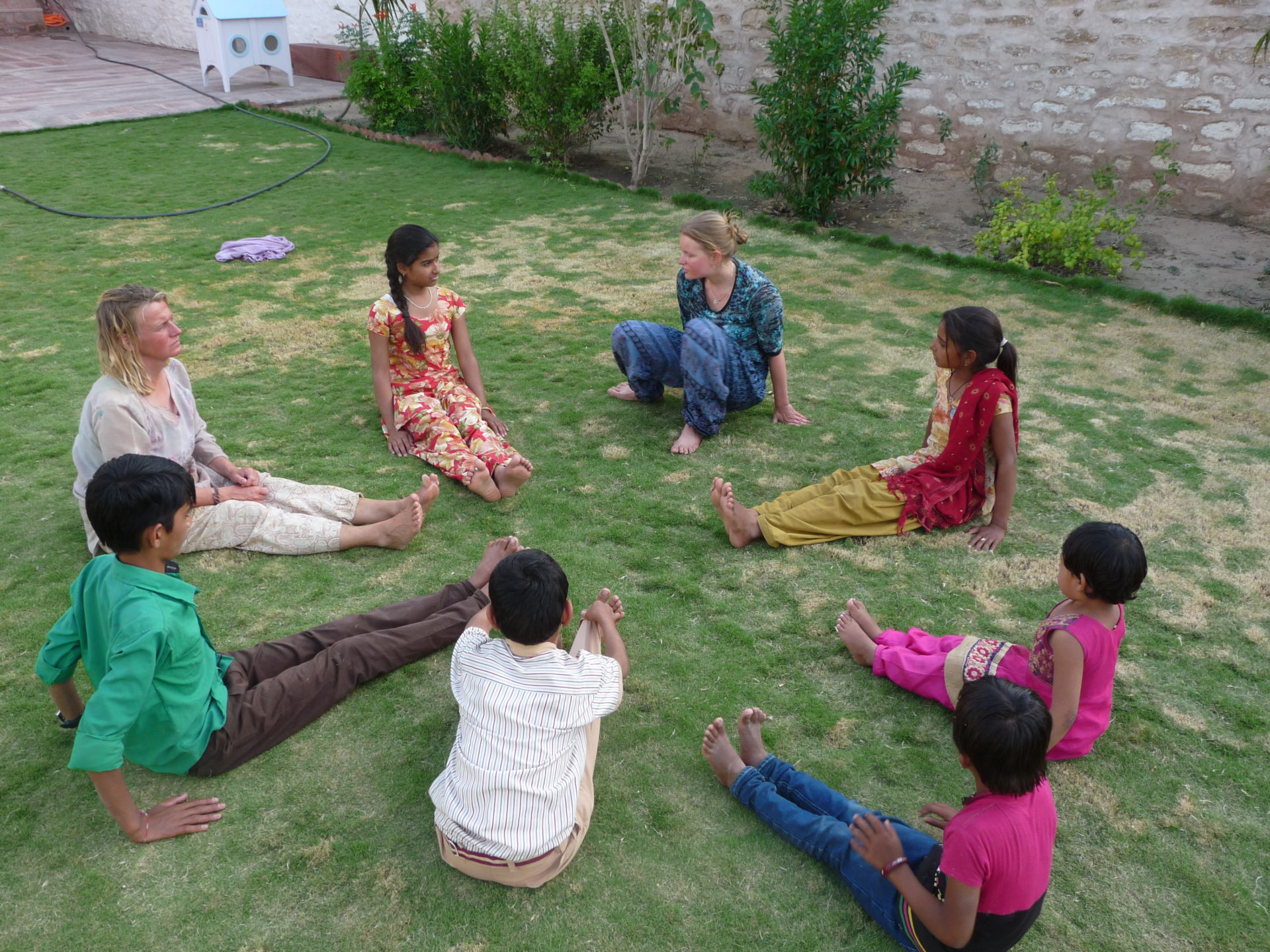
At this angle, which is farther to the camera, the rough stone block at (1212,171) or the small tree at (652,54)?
the small tree at (652,54)

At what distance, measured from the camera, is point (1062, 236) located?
5984mm

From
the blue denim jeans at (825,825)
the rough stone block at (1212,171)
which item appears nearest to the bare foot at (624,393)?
the blue denim jeans at (825,825)

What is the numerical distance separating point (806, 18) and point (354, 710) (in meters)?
5.94

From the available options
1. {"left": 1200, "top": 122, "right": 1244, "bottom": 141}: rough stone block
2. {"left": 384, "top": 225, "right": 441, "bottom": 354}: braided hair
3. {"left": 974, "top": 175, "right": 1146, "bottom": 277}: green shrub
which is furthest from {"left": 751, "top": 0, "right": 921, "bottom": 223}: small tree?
{"left": 384, "top": 225, "right": 441, "bottom": 354}: braided hair

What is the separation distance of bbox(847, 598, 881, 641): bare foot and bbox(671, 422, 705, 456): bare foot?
4.21 ft

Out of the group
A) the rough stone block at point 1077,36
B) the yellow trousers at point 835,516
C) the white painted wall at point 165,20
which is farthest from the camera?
the white painted wall at point 165,20

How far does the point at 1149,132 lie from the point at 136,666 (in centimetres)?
695

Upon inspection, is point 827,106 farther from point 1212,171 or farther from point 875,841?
point 875,841

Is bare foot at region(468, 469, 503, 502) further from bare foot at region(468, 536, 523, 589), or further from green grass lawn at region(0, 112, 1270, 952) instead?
bare foot at region(468, 536, 523, 589)

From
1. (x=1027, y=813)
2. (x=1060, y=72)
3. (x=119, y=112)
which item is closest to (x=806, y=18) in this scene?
(x=1060, y=72)

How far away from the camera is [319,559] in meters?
3.29

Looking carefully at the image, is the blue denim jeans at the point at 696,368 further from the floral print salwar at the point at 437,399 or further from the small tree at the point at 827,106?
the small tree at the point at 827,106

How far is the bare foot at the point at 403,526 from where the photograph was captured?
324cm

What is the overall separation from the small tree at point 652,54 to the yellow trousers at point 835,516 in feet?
16.1
